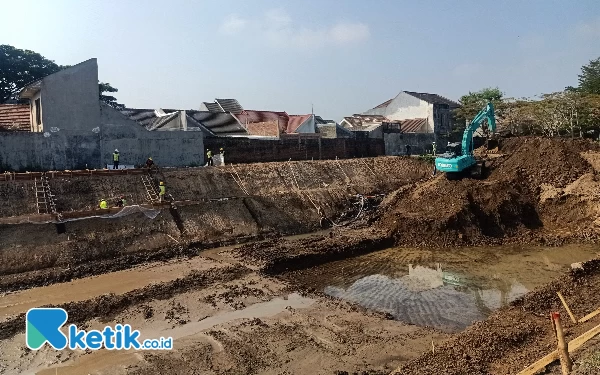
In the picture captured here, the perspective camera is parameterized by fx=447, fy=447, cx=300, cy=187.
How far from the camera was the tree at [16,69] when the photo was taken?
41.6 m

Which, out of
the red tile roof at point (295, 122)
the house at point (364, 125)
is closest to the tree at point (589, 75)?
the house at point (364, 125)

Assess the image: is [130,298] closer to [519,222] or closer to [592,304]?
[592,304]

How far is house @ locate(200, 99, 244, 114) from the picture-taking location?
130 ft

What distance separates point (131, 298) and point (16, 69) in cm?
3953

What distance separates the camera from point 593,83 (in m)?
41.2

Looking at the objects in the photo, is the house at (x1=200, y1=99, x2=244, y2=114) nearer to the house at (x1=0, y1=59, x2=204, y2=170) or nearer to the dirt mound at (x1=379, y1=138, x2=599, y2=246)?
the house at (x1=0, y1=59, x2=204, y2=170)

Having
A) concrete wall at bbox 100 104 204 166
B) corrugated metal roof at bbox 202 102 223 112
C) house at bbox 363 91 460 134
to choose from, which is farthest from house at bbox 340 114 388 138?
concrete wall at bbox 100 104 204 166

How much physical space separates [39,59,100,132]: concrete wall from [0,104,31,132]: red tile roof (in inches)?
146

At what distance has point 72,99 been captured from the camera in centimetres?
2312

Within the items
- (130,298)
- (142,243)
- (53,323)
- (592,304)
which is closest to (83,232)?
(142,243)

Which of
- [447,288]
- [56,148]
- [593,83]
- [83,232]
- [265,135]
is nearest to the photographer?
[447,288]

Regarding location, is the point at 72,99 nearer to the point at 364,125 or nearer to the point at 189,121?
the point at 189,121

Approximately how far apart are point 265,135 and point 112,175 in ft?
44.8

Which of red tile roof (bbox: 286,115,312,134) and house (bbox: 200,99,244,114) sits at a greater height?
house (bbox: 200,99,244,114)
